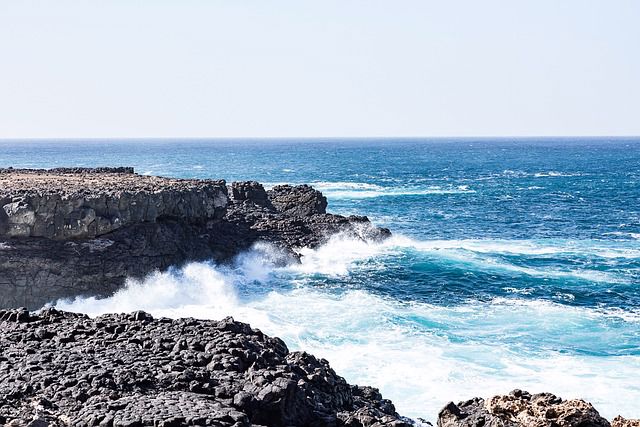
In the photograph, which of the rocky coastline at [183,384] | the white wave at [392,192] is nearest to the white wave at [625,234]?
the white wave at [392,192]

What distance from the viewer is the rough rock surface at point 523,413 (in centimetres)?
1396

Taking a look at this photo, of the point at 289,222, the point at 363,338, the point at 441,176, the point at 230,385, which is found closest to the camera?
the point at 230,385

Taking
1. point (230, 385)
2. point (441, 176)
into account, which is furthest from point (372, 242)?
point (441, 176)

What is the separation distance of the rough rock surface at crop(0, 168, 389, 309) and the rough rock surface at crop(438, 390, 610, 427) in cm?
2344

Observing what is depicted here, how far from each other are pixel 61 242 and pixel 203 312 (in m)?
7.43

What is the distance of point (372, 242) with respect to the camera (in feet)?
168

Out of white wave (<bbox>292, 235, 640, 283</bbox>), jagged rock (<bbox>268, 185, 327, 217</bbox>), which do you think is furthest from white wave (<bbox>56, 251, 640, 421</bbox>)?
jagged rock (<bbox>268, 185, 327, 217</bbox>)

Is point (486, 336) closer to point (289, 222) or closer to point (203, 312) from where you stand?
point (203, 312)

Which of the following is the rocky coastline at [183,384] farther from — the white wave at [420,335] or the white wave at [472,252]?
the white wave at [472,252]

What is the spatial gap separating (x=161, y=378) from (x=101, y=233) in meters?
22.1

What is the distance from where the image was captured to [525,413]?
1473cm

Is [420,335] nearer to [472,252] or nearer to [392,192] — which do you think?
[472,252]

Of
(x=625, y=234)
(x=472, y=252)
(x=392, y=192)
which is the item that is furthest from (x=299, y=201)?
(x=392, y=192)

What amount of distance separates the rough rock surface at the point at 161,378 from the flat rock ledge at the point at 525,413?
1.45 meters
